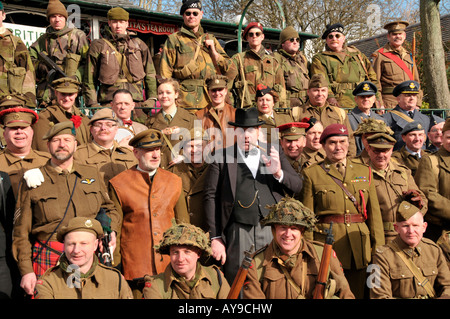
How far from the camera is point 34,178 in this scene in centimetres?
522

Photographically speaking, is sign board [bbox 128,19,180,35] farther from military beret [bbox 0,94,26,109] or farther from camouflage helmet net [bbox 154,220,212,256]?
camouflage helmet net [bbox 154,220,212,256]

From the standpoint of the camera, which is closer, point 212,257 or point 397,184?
point 212,257

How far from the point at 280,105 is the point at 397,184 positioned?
3799 millimetres

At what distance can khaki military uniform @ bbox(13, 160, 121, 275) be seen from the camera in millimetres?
5105

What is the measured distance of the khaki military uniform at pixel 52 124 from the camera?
23.6 feet

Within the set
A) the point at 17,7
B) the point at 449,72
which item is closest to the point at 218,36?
the point at 17,7

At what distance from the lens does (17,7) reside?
13.5m

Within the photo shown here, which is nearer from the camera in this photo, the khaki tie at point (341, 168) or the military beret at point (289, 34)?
the khaki tie at point (341, 168)

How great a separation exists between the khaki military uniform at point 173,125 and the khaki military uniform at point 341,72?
3.60 m

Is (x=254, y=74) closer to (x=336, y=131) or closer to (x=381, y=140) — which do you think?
(x=381, y=140)

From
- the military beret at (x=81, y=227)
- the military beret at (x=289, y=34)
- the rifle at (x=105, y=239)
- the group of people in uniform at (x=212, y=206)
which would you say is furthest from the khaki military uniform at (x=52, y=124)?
the military beret at (x=289, y=34)

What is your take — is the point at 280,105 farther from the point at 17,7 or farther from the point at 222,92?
the point at 17,7

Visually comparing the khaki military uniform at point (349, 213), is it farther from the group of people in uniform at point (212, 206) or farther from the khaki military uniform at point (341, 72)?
the khaki military uniform at point (341, 72)

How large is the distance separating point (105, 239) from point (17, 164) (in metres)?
1.45
